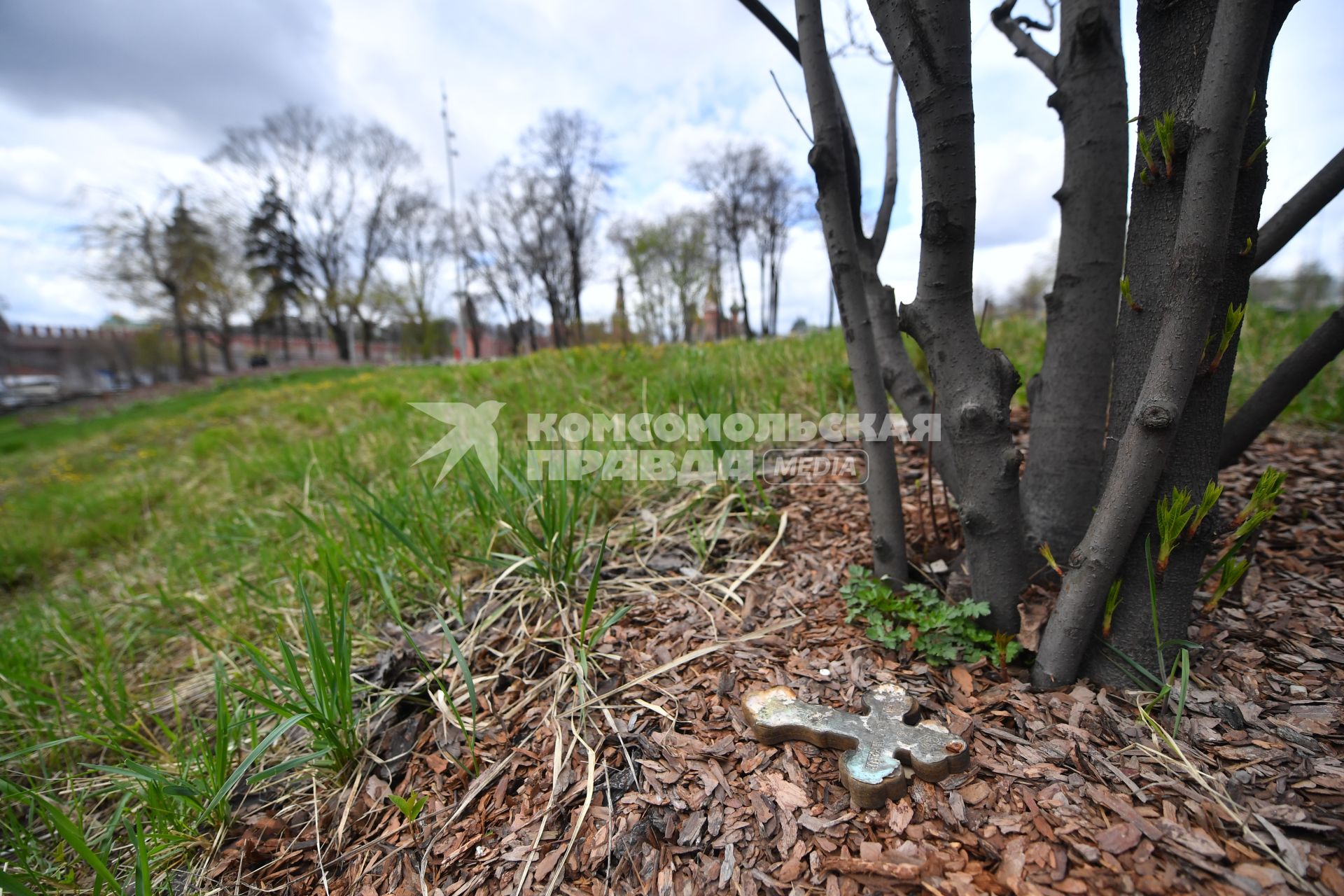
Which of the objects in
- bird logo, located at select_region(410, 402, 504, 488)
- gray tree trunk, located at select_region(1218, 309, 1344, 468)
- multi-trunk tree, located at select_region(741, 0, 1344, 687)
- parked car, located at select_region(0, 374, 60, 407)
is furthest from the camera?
parked car, located at select_region(0, 374, 60, 407)

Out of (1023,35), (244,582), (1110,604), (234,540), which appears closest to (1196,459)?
(1110,604)

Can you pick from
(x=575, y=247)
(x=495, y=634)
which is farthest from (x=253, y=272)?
(x=495, y=634)

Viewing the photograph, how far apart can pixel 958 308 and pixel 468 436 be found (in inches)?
95.4

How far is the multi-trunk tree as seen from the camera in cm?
83

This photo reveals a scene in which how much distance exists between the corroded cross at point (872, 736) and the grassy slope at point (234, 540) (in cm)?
77

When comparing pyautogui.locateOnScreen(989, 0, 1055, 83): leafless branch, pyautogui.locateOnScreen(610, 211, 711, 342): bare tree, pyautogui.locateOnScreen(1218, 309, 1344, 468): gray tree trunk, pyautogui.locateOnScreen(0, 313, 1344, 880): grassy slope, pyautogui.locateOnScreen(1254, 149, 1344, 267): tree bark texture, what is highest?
Result: pyautogui.locateOnScreen(610, 211, 711, 342): bare tree

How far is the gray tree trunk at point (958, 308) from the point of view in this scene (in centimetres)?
96

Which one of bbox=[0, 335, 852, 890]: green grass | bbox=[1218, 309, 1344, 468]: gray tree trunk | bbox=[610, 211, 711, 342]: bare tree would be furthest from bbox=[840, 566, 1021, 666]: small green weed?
bbox=[610, 211, 711, 342]: bare tree

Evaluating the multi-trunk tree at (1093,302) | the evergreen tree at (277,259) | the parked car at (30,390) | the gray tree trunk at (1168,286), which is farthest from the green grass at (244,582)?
the evergreen tree at (277,259)

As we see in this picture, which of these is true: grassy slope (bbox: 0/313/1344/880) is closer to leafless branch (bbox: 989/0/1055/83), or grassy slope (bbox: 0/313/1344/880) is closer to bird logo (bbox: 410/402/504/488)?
bird logo (bbox: 410/402/504/488)

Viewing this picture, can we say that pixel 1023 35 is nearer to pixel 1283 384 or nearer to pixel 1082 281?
pixel 1082 281

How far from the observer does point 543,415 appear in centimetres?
305

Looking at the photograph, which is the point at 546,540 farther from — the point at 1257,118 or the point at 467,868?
the point at 1257,118

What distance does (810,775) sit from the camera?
0.92 m
